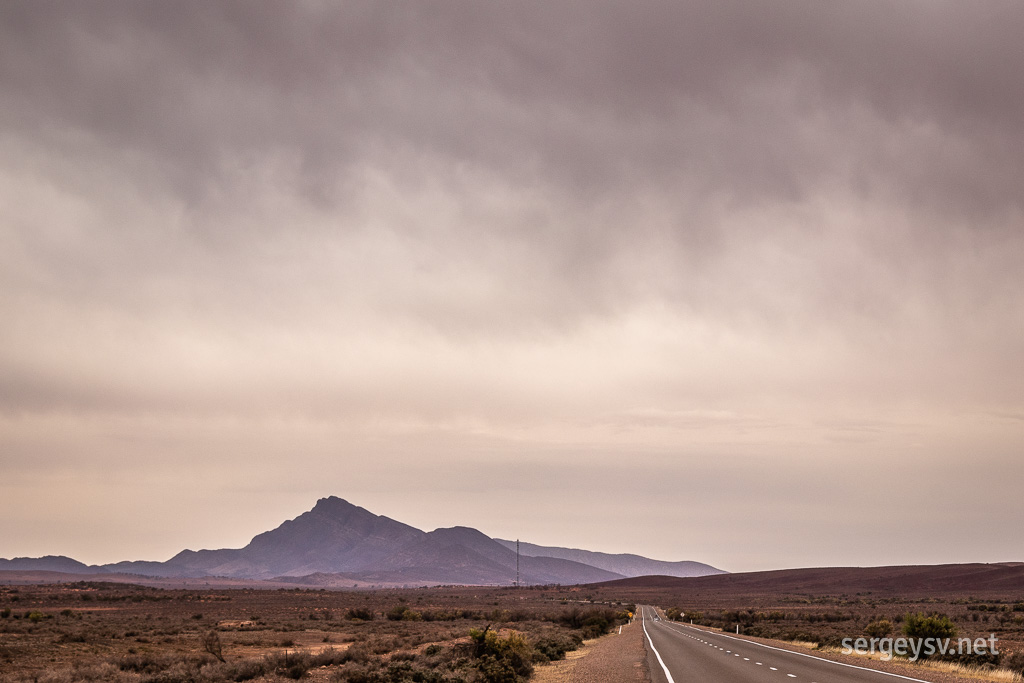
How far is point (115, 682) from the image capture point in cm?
2362

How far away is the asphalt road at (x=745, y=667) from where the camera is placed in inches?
786

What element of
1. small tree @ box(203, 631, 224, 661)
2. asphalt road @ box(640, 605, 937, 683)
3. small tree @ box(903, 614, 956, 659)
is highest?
small tree @ box(903, 614, 956, 659)

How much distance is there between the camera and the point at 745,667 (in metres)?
23.4

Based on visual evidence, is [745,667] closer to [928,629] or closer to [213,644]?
[928,629]

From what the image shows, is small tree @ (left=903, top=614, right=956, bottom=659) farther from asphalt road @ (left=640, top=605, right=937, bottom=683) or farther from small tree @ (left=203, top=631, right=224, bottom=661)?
small tree @ (left=203, top=631, right=224, bottom=661)

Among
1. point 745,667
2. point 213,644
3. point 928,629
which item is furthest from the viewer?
point 213,644

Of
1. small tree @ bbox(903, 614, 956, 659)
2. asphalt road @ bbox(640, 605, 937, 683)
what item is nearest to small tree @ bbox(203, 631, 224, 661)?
asphalt road @ bbox(640, 605, 937, 683)

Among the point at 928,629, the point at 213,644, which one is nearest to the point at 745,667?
the point at 928,629

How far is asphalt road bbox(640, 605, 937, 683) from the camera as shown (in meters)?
20.0

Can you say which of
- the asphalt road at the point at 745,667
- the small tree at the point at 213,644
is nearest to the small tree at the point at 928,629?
the asphalt road at the point at 745,667

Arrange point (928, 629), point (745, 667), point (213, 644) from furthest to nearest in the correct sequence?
point (213, 644) → point (928, 629) → point (745, 667)

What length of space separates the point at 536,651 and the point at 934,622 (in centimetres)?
1560

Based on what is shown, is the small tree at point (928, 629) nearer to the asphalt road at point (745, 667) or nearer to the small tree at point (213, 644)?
the asphalt road at point (745, 667)

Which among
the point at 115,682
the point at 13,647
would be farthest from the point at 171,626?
the point at 115,682
